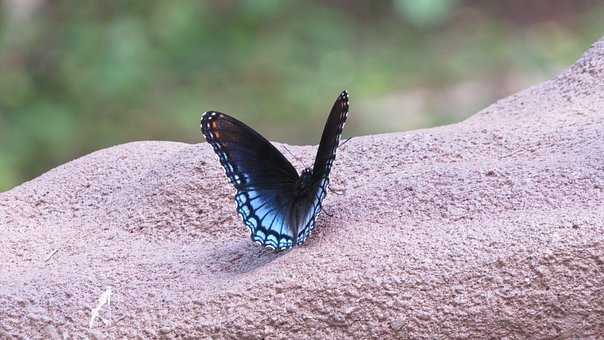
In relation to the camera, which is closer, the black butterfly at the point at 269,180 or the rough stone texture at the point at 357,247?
the rough stone texture at the point at 357,247

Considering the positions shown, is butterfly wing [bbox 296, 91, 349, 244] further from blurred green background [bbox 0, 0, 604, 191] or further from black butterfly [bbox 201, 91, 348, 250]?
blurred green background [bbox 0, 0, 604, 191]

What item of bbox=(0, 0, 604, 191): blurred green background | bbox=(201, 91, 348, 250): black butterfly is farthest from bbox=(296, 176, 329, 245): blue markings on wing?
bbox=(0, 0, 604, 191): blurred green background

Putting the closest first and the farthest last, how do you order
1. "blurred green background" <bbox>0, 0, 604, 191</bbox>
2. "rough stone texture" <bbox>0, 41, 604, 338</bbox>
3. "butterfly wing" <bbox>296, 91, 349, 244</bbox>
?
"rough stone texture" <bbox>0, 41, 604, 338</bbox> → "butterfly wing" <bbox>296, 91, 349, 244</bbox> → "blurred green background" <bbox>0, 0, 604, 191</bbox>

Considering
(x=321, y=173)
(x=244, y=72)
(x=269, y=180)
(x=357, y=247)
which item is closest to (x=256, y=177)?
(x=269, y=180)

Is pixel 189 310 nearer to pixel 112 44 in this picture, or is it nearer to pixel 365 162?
pixel 365 162

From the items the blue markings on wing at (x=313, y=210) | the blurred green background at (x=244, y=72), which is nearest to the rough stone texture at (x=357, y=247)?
the blue markings on wing at (x=313, y=210)

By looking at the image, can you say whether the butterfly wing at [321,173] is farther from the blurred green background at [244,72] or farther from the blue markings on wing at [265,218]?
the blurred green background at [244,72]
